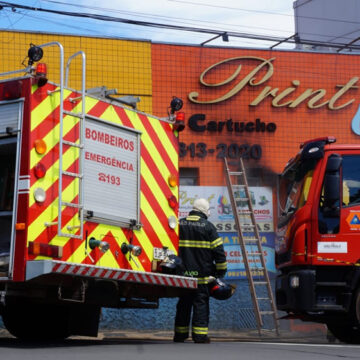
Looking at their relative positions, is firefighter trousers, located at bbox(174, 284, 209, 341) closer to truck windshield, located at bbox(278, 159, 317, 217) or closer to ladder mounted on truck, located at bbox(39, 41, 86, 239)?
truck windshield, located at bbox(278, 159, 317, 217)

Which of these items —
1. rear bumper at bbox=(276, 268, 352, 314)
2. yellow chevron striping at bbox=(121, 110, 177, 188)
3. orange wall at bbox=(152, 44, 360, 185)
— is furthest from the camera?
orange wall at bbox=(152, 44, 360, 185)

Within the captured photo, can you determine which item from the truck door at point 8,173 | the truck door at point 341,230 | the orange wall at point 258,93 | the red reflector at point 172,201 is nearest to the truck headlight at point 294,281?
the truck door at point 341,230

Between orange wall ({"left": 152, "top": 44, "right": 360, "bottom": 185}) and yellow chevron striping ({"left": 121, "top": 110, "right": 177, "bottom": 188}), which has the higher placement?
orange wall ({"left": 152, "top": 44, "right": 360, "bottom": 185})

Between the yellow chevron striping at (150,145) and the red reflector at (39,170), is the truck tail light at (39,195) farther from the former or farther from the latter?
the yellow chevron striping at (150,145)

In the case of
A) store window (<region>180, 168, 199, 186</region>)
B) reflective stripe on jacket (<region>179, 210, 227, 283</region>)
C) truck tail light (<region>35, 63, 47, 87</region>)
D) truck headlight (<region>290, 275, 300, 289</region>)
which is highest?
store window (<region>180, 168, 199, 186</region>)

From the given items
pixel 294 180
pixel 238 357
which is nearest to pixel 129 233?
pixel 238 357

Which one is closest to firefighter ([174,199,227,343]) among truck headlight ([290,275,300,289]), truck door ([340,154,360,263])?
truck headlight ([290,275,300,289])

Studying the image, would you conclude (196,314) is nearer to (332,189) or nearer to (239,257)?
(332,189)

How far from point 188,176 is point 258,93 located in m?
2.36

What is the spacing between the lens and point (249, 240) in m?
18.2

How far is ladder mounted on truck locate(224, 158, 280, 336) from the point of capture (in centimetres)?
1750

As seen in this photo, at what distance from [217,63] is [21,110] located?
10453 mm

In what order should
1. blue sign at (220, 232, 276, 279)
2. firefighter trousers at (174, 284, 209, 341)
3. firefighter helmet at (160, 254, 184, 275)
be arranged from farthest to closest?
blue sign at (220, 232, 276, 279) < firefighter trousers at (174, 284, 209, 341) < firefighter helmet at (160, 254, 184, 275)

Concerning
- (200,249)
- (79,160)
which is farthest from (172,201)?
(79,160)
